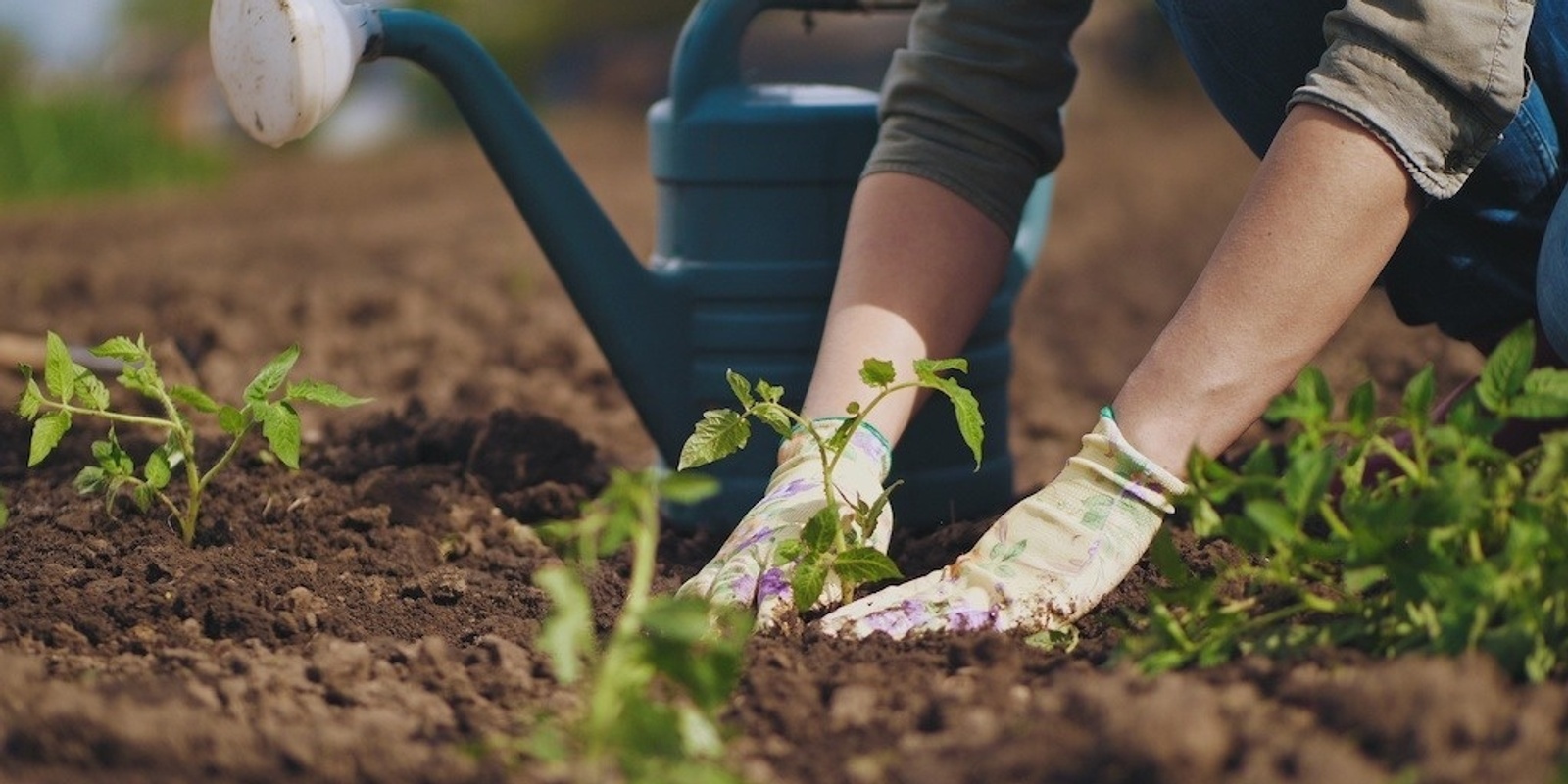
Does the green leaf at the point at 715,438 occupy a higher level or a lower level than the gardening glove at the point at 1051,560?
higher

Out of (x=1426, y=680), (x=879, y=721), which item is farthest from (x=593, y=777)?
(x=1426, y=680)

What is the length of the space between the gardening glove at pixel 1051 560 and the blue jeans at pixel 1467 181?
17.5 inches

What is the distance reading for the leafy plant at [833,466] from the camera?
1.45 metres

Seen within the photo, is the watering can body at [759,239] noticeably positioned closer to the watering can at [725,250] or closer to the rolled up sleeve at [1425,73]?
the watering can at [725,250]

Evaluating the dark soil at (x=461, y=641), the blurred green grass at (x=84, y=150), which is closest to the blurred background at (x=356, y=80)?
the blurred green grass at (x=84, y=150)

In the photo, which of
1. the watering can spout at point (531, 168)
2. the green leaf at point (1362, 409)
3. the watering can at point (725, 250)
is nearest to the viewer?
the green leaf at point (1362, 409)

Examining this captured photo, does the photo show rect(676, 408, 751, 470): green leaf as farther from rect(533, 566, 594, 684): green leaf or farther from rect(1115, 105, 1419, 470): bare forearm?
rect(533, 566, 594, 684): green leaf

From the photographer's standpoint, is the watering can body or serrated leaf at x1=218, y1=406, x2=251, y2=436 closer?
serrated leaf at x1=218, y1=406, x2=251, y2=436

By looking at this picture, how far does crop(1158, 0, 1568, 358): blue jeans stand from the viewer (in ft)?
5.40

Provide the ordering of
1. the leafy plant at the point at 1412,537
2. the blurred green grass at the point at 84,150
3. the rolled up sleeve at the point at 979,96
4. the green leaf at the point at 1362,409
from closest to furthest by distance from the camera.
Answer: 1. the leafy plant at the point at 1412,537
2. the green leaf at the point at 1362,409
3. the rolled up sleeve at the point at 979,96
4. the blurred green grass at the point at 84,150

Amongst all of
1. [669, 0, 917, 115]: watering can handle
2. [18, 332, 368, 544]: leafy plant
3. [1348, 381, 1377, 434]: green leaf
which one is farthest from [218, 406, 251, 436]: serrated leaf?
[1348, 381, 1377, 434]: green leaf

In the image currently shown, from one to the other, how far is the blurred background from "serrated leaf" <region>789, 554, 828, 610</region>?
5.54 meters

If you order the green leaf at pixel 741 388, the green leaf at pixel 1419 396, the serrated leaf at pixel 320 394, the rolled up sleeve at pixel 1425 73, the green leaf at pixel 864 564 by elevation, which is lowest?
the green leaf at pixel 864 564

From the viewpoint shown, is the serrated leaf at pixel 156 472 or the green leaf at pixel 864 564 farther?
the serrated leaf at pixel 156 472
